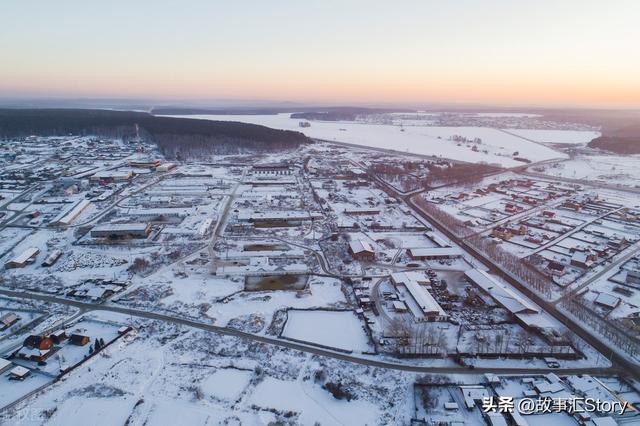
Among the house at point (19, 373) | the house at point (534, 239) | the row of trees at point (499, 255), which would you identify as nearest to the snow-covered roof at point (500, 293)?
the row of trees at point (499, 255)

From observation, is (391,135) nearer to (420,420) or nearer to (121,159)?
(121,159)

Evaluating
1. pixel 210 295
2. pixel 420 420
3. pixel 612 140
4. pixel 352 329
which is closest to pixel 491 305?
pixel 352 329

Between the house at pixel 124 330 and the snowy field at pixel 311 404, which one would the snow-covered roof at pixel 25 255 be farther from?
the snowy field at pixel 311 404

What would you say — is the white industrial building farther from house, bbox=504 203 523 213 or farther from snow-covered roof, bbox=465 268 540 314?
house, bbox=504 203 523 213

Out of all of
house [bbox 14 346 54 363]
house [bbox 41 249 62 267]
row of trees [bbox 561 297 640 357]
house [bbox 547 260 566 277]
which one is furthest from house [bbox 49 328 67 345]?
house [bbox 547 260 566 277]

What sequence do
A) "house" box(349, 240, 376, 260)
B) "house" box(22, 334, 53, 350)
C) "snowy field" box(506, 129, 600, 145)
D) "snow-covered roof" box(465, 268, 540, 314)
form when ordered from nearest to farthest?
1. "house" box(22, 334, 53, 350)
2. "snow-covered roof" box(465, 268, 540, 314)
3. "house" box(349, 240, 376, 260)
4. "snowy field" box(506, 129, 600, 145)

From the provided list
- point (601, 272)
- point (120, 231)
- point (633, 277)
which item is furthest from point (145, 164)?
point (633, 277)
